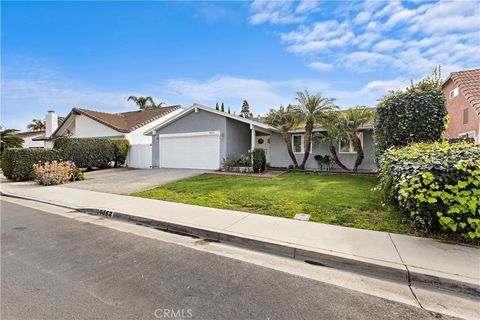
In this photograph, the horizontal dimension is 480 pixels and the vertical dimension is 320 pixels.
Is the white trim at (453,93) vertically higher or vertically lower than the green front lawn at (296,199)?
higher

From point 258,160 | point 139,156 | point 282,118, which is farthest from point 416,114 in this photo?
point 139,156

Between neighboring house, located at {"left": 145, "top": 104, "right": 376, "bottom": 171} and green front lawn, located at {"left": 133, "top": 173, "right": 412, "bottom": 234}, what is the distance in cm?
483

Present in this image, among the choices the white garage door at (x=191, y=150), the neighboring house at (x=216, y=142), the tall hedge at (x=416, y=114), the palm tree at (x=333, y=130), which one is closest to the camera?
the tall hedge at (x=416, y=114)

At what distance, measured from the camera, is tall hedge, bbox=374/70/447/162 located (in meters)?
8.01

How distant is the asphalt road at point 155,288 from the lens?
8.45ft

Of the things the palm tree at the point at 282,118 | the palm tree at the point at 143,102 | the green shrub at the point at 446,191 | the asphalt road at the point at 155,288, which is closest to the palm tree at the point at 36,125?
the palm tree at the point at 143,102

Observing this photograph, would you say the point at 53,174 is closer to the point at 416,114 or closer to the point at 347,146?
the point at 416,114

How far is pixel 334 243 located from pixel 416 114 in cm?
652

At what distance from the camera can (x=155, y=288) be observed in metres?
3.03

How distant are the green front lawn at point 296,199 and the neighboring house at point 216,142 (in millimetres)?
4834

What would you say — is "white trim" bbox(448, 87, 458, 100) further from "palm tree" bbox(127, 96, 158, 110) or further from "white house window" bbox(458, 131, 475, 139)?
"palm tree" bbox(127, 96, 158, 110)

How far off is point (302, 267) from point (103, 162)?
17.5 meters

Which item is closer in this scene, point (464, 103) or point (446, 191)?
point (446, 191)

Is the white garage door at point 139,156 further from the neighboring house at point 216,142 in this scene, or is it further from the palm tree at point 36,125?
the palm tree at point 36,125
